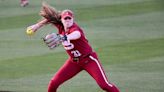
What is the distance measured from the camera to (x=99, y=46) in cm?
1806

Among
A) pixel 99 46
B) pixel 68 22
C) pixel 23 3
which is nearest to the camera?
pixel 68 22

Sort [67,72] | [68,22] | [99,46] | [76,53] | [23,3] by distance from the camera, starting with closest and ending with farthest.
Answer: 1. [68,22]
2. [76,53]
3. [67,72]
4. [99,46]
5. [23,3]

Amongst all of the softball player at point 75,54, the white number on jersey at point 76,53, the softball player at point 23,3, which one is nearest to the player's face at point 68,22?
the softball player at point 75,54

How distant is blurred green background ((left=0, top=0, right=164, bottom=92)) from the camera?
1402 cm

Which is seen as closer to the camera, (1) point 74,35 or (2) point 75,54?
(1) point 74,35

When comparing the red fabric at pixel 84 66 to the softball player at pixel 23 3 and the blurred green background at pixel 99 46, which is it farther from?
the softball player at pixel 23 3

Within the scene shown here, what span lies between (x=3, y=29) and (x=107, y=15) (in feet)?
13.6

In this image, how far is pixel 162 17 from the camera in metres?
22.6

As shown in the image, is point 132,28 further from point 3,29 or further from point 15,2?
point 15,2

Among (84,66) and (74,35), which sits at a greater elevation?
(74,35)

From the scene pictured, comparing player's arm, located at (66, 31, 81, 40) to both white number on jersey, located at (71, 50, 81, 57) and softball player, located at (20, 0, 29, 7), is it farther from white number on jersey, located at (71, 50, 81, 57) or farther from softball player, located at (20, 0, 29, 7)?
softball player, located at (20, 0, 29, 7)

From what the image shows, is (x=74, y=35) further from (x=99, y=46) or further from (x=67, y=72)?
(x=99, y=46)

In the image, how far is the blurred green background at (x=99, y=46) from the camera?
14.0 meters

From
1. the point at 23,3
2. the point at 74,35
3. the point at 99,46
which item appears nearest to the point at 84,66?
the point at 74,35
